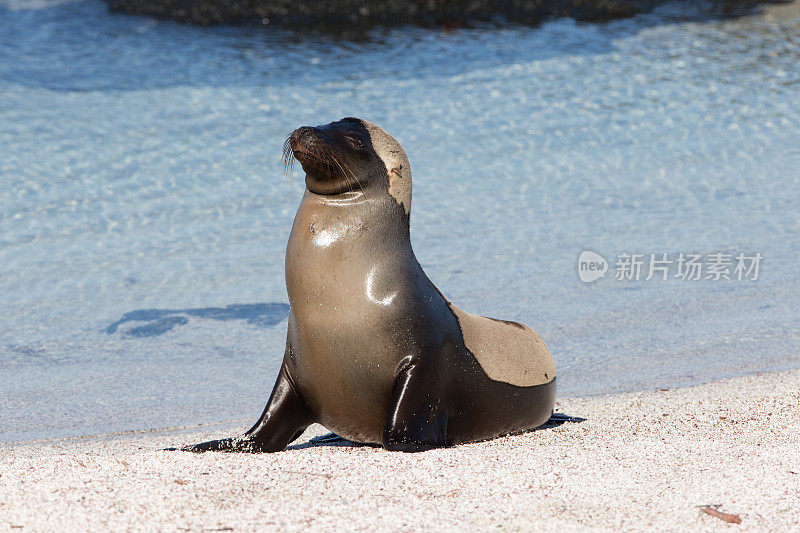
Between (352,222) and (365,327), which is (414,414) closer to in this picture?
(365,327)

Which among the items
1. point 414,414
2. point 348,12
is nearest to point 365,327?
point 414,414

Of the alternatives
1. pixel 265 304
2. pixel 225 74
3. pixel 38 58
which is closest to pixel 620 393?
pixel 265 304

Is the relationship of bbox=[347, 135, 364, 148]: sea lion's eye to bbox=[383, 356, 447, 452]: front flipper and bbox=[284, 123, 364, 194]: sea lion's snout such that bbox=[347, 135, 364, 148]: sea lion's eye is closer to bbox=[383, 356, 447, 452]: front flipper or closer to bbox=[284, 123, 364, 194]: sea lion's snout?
bbox=[284, 123, 364, 194]: sea lion's snout

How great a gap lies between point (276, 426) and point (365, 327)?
647 millimetres

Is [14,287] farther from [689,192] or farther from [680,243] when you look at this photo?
[689,192]

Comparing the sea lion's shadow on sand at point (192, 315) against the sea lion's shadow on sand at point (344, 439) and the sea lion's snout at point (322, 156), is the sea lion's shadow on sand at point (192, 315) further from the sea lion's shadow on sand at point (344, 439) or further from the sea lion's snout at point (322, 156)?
the sea lion's snout at point (322, 156)

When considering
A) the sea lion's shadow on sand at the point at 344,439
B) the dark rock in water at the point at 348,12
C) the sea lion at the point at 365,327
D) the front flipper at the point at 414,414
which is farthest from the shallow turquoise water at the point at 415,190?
the front flipper at the point at 414,414

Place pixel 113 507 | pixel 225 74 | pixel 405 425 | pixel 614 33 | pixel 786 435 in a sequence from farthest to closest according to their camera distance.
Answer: pixel 614 33
pixel 225 74
pixel 786 435
pixel 405 425
pixel 113 507

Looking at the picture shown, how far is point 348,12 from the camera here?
746 inches

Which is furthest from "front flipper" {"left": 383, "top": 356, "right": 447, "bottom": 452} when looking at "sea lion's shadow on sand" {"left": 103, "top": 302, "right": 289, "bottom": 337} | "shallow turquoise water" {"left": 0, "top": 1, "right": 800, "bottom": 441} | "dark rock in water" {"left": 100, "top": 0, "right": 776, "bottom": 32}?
"dark rock in water" {"left": 100, "top": 0, "right": 776, "bottom": 32}

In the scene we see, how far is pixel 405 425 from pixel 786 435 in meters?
1.64

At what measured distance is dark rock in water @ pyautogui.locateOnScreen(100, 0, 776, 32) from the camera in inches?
733

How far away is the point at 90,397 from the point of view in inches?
240

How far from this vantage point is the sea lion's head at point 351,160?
13.0 ft
